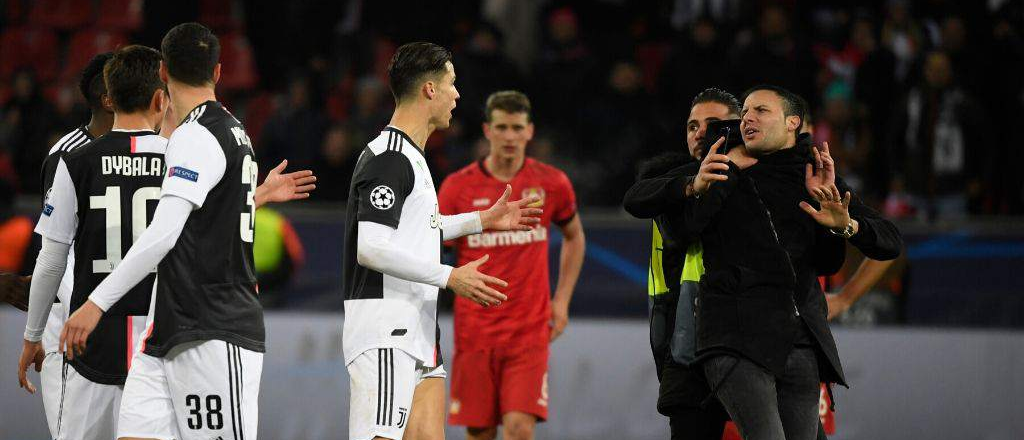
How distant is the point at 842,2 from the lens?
44.5 feet

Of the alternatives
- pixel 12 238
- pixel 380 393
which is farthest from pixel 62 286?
pixel 12 238

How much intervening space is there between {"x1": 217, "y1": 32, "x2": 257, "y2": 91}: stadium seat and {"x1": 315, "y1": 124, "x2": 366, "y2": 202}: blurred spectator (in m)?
3.17

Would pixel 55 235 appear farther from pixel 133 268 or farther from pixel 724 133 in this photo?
pixel 724 133

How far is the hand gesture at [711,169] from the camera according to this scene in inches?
201

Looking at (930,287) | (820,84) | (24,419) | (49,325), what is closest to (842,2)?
(820,84)

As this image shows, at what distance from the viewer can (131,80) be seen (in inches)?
217

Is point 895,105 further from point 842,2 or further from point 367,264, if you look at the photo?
point 367,264

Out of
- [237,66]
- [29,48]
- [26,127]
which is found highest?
[29,48]

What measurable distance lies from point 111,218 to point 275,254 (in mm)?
5124

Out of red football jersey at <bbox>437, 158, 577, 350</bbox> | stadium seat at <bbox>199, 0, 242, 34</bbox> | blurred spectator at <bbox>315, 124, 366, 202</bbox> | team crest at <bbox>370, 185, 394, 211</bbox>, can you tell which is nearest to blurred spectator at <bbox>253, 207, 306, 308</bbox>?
blurred spectator at <bbox>315, 124, 366, 202</bbox>

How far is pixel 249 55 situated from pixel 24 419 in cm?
642

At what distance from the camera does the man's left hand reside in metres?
7.88

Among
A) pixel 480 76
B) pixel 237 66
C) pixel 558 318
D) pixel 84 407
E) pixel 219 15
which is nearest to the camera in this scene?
pixel 84 407

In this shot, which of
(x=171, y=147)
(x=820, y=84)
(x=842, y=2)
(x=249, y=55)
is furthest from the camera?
(x=249, y=55)
